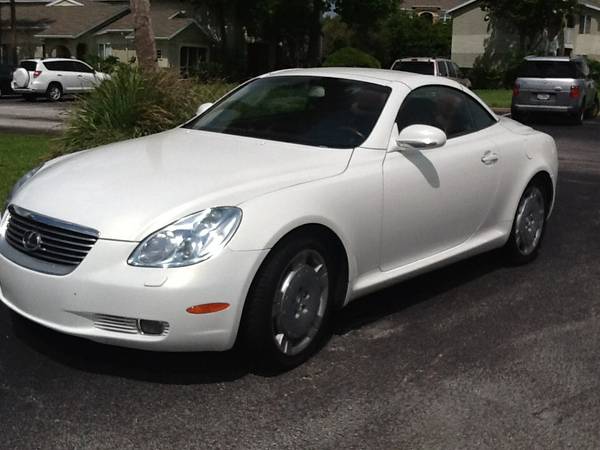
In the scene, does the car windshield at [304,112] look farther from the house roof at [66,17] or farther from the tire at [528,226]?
the house roof at [66,17]

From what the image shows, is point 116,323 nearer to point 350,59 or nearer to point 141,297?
point 141,297

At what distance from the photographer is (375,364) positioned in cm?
438

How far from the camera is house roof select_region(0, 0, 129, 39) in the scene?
45000 millimetres

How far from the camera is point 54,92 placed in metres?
31.9

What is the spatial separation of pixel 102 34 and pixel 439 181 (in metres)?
43.1

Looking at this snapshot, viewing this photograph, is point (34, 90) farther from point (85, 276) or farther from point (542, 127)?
point (85, 276)

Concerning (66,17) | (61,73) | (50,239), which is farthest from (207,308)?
(66,17)

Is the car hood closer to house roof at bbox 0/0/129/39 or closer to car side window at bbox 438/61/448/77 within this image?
car side window at bbox 438/61/448/77

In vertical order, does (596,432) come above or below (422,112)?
below

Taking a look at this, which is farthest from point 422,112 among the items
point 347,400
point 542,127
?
point 542,127

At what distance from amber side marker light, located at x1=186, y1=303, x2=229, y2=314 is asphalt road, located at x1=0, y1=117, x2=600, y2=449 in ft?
1.43

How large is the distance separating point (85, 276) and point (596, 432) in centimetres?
242

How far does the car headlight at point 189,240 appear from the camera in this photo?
3811 millimetres

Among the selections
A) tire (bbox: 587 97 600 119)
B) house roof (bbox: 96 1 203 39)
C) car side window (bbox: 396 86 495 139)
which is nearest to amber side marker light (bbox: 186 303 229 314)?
car side window (bbox: 396 86 495 139)
